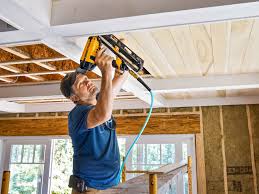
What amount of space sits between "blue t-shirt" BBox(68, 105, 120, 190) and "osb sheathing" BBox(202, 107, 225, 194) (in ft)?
10.3

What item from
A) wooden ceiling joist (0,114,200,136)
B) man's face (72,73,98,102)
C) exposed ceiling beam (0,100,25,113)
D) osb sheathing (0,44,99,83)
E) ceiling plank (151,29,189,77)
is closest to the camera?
man's face (72,73,98,102)

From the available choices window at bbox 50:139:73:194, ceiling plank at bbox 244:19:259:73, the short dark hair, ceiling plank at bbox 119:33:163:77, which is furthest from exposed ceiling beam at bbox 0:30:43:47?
window at bbox 50:139:73:194

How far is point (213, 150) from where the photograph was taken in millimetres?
4273

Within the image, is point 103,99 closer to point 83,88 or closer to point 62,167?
point 83,88

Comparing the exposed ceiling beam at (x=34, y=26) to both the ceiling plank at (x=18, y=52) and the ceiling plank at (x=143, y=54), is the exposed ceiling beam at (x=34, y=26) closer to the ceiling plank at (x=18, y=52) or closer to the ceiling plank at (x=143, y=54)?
the ceiling plank at (x=143, y=54)

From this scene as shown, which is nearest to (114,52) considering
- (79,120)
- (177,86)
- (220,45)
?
(79,120)

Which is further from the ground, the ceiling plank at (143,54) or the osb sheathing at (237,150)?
the ceiling plank at (143,54)

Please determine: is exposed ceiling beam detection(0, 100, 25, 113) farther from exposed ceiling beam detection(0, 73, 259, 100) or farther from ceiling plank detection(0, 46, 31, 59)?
ceiling plank detection(0, 46, 31, 59)

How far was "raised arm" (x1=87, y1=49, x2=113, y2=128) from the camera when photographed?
4.11 ft

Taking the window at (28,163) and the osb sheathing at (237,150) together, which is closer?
the osb sheathing at (237,150)

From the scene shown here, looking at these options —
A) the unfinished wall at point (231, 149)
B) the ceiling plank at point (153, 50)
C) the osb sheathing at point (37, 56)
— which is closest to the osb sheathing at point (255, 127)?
the unfinished wall at point (231, 149)

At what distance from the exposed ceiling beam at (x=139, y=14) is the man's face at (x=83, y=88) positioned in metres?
0.28

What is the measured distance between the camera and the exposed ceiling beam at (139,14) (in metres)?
1.06

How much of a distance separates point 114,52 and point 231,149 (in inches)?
137
